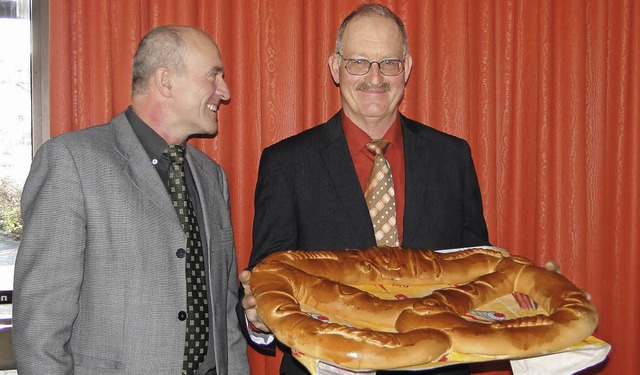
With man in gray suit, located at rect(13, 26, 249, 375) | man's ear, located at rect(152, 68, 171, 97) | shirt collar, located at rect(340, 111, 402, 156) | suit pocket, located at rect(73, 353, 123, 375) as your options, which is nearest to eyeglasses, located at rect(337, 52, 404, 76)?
shirt collar, located at rect(340, 111, 402, 156)

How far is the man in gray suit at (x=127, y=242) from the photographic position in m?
1.67

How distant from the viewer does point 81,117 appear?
2309 millimetres

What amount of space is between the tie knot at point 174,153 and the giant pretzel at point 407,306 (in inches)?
22.3

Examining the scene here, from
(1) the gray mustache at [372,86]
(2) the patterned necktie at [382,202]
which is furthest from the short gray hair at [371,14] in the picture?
(2) the patterned necktie at [382,202]

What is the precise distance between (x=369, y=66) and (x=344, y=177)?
337 mm

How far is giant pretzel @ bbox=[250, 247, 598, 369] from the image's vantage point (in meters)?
1.18

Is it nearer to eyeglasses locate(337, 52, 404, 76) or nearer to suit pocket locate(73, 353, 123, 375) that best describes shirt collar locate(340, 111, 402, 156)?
eyeglasses locate(337, 52, 404, 76)

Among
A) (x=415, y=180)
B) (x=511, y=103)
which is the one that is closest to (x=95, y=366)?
(x=415, y=180)

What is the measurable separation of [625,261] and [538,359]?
146 centimetres

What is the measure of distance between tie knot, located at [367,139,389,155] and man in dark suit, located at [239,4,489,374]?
0.12 ft

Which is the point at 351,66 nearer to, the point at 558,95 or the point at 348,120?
the point at 348,120

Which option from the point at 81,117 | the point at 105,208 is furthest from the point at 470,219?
the point at 81,117

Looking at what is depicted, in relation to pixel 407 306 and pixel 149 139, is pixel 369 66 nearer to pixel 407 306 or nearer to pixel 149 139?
pixel 149 139

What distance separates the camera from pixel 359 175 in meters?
1.96
